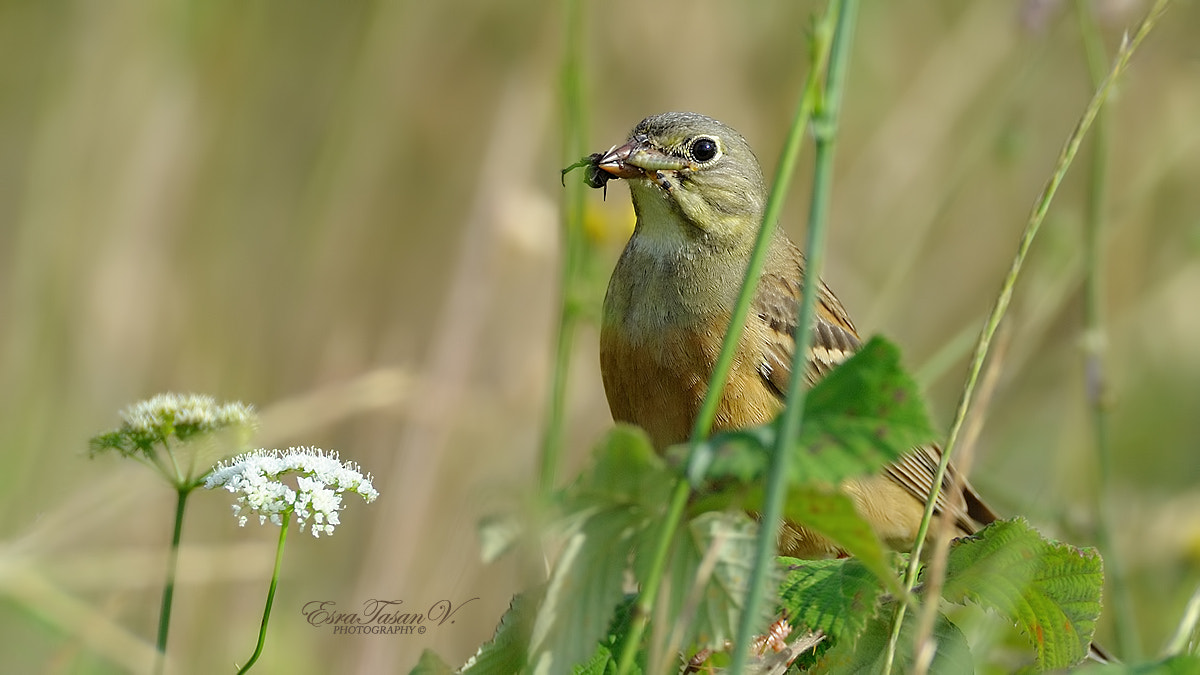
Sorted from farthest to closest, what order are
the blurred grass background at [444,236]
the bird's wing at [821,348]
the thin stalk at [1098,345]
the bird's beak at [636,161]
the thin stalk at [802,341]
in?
the blurred grass background at [444,236], the bird's wing at [821,348], the thin stalk at [1098,345], the bird's beak at [636,161], the thin stalk at [802,341]

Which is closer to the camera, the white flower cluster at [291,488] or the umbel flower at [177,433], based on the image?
the white flower cluster at [291,488]

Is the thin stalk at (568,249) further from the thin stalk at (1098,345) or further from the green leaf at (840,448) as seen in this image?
the thin stalk at (1098,345)

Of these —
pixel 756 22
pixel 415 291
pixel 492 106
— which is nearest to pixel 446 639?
pixel 415 291

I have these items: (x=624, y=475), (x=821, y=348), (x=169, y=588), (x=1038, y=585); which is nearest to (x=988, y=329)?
(x=1038, y=585)

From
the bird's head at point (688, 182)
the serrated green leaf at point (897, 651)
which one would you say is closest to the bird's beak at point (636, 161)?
the bird's head at point (688, 182)

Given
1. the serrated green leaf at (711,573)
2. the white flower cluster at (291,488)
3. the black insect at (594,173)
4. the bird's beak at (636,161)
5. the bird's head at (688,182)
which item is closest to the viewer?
the serrated green leaf at (711,573)

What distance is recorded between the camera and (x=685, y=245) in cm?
329

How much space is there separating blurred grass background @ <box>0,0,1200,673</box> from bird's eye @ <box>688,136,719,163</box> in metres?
0.42

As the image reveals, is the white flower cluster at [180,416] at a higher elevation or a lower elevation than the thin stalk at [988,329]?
higher

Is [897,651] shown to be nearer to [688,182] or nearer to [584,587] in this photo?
[584,587]

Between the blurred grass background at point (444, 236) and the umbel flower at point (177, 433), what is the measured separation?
1.85m

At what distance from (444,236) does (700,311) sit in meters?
3.25

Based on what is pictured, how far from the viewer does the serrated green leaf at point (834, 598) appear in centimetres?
172

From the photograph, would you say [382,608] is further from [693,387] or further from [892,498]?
[892,498]
